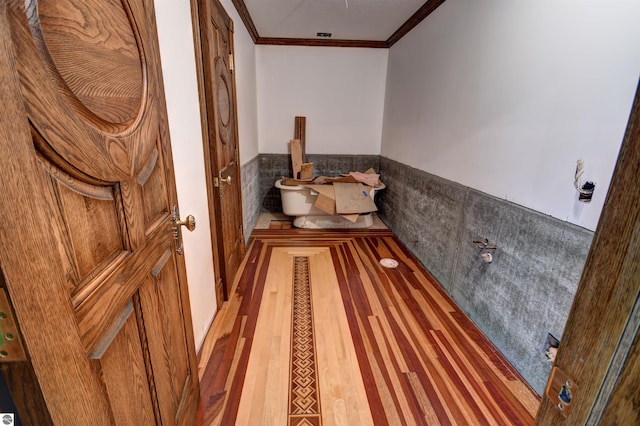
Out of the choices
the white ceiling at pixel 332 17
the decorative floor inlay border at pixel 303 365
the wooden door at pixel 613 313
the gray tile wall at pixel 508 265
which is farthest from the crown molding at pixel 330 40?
the wooden door at pixel 613 313

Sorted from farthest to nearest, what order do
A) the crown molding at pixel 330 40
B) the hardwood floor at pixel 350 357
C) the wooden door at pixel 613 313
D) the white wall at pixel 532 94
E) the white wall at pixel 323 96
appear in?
the white wall at pixel 323 96 < the crown molding at pixel 330 40 < the hardwood floor at pixel 350 357 < the white wall at pixel 532 94 < the wooden door at pixel 613 313

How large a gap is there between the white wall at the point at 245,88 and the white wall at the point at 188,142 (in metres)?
1.13

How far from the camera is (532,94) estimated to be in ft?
5.14

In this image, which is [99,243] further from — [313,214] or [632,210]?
[313,214]

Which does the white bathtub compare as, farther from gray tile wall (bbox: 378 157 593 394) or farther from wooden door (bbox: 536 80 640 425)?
wooden door (bbox: 536 80 640 425)

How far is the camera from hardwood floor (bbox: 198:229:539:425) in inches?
56.0

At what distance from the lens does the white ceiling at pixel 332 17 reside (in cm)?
277

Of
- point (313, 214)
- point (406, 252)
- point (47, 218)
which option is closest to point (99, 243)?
point (47, 218)

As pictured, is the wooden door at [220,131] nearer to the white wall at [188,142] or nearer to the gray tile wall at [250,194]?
the white wall at [188,142]

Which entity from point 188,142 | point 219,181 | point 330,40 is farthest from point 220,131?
point 330,40

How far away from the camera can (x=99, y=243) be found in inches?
25.7

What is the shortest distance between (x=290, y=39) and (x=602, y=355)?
4.38 meters

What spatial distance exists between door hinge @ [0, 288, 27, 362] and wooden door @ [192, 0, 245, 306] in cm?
153

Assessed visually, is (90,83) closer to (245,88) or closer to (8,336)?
(8,336)
